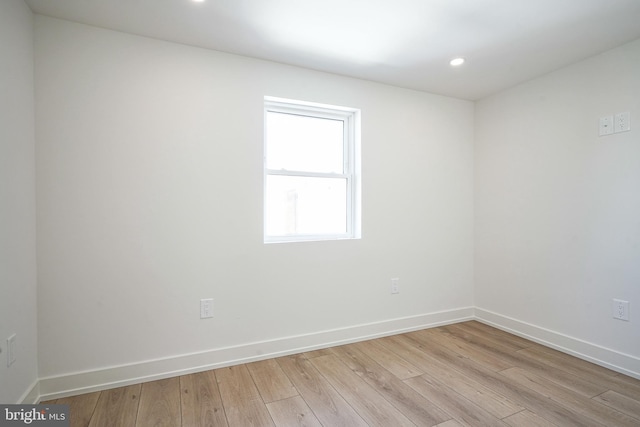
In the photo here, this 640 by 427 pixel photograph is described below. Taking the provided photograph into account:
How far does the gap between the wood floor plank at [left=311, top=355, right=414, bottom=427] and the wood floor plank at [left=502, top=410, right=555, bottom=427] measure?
21.5 inches

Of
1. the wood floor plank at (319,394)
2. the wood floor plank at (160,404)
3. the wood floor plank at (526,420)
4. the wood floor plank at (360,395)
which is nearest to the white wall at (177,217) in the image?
the wood floor plank at (160,404)

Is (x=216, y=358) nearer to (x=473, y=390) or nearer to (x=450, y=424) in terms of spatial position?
(x=450, y=424)

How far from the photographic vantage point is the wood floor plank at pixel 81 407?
163 centimetres

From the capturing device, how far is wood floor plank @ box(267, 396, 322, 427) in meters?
1.64

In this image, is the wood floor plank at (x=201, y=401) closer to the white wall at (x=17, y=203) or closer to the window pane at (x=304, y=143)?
the white wall at (x=17, y=203)

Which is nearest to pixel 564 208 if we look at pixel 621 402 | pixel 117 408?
pixel 621 402

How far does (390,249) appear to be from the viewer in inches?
114

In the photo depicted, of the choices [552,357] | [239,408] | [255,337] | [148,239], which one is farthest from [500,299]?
[148,239]

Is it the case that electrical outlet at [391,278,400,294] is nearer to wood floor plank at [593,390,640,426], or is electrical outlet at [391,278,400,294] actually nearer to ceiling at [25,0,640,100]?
wood floor plank at [593,390,640,426]

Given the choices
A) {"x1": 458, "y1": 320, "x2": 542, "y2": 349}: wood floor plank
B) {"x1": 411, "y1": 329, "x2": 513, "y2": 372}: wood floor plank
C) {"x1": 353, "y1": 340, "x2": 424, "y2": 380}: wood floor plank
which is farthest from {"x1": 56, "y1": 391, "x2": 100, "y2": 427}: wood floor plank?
{"x1": 458, "y1": 320, "x2": 542, "y2": 349}: wood floor plank

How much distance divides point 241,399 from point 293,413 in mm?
352

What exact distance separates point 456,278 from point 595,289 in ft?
3.66

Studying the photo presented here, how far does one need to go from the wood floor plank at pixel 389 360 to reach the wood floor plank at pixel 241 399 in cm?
95

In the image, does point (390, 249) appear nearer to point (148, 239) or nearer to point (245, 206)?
point (245, 206)
